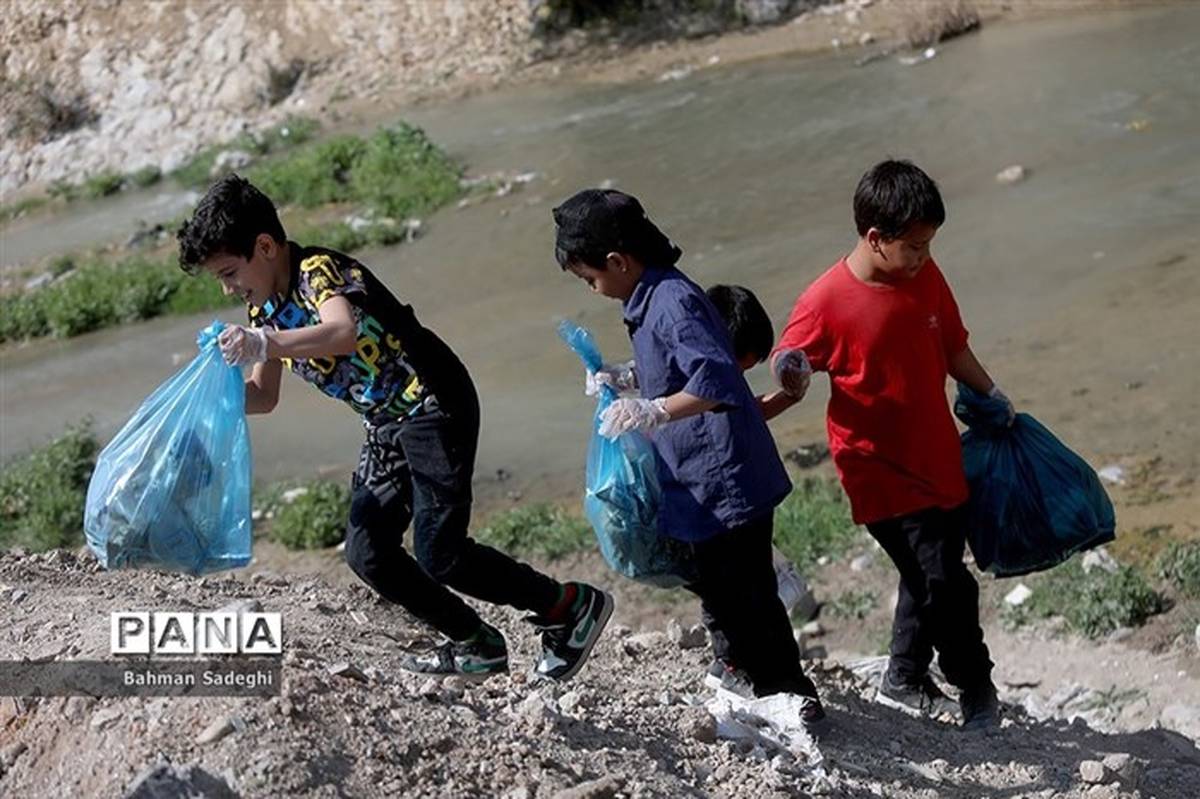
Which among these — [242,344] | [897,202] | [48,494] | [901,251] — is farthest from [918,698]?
[48,494]

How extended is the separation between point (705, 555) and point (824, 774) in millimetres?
567

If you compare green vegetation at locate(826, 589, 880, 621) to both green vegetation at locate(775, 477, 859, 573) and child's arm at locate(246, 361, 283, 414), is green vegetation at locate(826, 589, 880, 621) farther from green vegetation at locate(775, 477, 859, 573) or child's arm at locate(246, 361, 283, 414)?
child's arm at locate(246, 361, 283, 414)

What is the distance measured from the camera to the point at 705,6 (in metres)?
17.4

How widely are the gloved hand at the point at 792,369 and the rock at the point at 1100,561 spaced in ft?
7.92

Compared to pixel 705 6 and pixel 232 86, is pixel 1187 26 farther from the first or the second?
pixel 232 86

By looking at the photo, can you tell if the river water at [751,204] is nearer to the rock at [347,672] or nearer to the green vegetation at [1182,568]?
the green vegetation at [1182,568]

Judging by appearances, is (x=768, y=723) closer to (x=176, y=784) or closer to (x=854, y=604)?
(x=176, y=784)

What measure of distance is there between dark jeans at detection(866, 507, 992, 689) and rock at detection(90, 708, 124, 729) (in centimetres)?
187

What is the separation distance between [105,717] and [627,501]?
128cm

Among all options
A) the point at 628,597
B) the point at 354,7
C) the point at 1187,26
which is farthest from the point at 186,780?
the point at 354,7

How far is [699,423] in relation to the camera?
13.2 feet

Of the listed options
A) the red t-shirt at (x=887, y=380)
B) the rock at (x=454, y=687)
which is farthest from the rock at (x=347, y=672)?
the red t-shirt at (x=887, y=380)

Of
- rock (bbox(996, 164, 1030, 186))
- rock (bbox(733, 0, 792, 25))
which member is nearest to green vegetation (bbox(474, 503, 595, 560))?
rock (bbox(996, 164, 1030, 186))

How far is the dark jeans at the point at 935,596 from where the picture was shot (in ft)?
14.4
